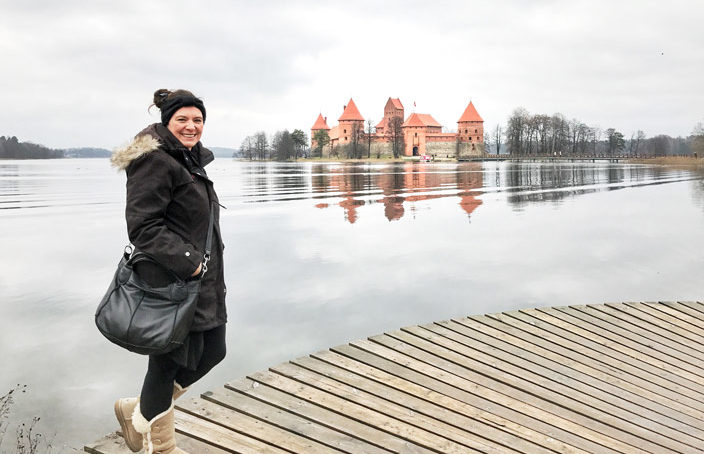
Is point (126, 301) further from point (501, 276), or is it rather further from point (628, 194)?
point (628, 194)

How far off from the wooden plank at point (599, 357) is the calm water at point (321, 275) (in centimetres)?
196

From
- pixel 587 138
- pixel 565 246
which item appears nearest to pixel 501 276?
pixel 565 246

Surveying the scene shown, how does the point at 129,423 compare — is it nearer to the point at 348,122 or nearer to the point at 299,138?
the point at 348,122

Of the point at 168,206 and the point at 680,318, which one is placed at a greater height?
the point at 168,206

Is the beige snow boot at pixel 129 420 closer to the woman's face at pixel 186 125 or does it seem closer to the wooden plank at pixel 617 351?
the woman's face at pixel 186 125

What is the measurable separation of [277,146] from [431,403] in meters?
135

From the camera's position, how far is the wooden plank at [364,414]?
326 cm

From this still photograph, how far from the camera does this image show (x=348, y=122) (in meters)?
116

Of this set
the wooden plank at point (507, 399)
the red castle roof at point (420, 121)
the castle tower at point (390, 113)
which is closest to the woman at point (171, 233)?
the wooden plank at point (507, 399)

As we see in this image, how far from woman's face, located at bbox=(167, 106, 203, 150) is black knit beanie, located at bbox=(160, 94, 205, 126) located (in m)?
0.02

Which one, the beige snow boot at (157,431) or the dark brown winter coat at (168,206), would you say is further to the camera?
the beige snow boot at (157,431)

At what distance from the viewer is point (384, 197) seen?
957 inches

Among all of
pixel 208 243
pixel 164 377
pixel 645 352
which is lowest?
pixel 645 352

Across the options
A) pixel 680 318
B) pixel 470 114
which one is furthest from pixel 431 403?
pixel 470 114
